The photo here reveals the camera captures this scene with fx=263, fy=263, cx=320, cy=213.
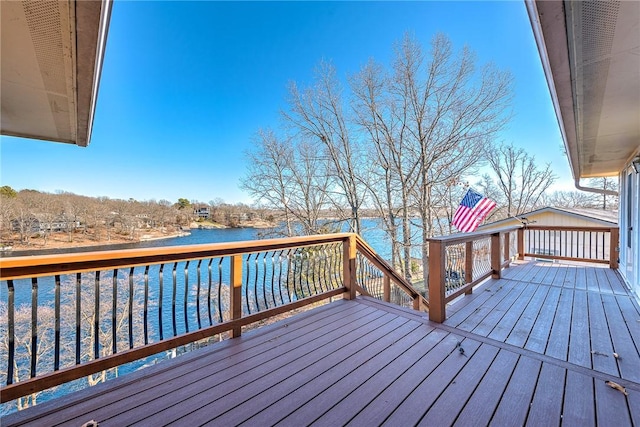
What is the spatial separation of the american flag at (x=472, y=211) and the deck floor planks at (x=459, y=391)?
19.9 ft

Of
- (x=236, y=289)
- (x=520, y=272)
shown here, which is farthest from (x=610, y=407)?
(x=520, y=272)

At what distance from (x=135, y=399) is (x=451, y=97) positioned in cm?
1274

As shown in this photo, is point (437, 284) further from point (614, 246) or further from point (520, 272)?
point (614, 246)

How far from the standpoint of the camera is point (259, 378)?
191 cm

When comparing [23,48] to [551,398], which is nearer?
[23,48]

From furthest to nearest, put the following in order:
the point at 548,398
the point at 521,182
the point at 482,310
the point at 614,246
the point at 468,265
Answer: the point at 521,182 < the point at 614,246 < the point at 468,265 < the point at 482,310 < the point at 548,398

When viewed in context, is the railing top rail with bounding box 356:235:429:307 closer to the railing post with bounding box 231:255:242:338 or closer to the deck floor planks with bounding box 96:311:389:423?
the deck floor planks with bounding box 96:311:389:423

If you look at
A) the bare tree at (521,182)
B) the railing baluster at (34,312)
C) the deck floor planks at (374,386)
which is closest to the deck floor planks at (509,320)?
the deck floor planks at (374,386)

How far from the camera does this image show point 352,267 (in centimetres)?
357

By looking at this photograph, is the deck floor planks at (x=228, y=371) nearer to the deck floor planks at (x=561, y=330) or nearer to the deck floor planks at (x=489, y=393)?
the deck floor planks at (x=489, y=393)

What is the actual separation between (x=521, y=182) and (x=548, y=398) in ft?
67.6

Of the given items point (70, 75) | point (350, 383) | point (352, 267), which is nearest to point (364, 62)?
point (352, 267)

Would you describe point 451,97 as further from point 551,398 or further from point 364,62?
point 551,398

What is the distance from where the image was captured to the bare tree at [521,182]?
17.5 meters
